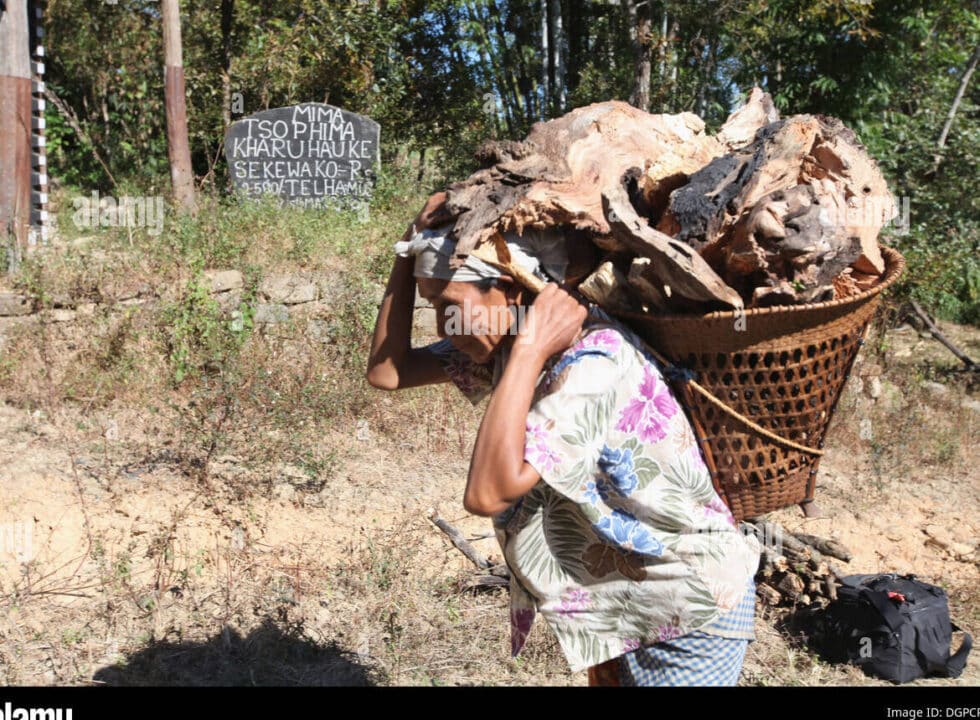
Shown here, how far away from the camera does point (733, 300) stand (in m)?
1.59

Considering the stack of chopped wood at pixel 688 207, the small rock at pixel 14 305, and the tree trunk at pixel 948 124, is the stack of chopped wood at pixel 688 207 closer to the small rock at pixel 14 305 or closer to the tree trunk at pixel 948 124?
the small rock at pixel 14 305

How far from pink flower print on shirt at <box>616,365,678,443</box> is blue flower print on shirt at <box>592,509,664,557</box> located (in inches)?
6.5

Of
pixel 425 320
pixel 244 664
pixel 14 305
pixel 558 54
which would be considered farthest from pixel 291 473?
pixel 558 54

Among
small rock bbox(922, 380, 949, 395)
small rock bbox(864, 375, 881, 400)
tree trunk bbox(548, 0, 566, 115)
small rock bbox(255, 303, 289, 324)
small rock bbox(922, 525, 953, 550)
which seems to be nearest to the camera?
small rock bbox(922, 525, 953, 550)

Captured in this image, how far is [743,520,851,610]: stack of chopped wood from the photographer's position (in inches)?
177

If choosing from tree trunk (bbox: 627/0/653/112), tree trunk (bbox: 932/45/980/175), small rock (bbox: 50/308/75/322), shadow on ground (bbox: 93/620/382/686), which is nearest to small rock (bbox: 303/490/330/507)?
shadow on ground (bbox: 93/620/382/686)

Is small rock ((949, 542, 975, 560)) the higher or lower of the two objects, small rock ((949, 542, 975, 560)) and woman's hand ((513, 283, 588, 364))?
the lower

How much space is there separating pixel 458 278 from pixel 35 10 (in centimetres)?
875

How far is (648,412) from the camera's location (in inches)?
67.7

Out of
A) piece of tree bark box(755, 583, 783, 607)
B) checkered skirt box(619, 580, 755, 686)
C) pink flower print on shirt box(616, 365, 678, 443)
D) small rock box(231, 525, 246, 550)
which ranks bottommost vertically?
piece of tree bark box(755, 583, 783, 607)

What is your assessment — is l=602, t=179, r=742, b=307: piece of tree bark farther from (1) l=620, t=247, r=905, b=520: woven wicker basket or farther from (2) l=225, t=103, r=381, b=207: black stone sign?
(2) l=225, t=103, r=381, b=207: black stone sign

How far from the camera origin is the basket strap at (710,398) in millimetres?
1714

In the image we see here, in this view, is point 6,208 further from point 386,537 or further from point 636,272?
point 636,272

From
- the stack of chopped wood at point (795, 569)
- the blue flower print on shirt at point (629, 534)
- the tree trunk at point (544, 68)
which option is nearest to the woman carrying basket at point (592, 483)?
the blue flower print on shirt at point (629, 534)
